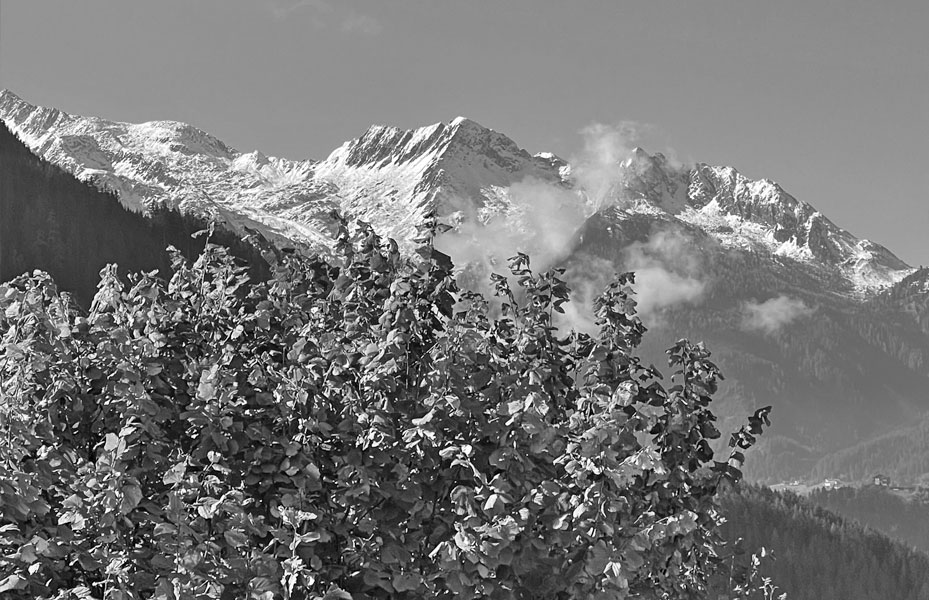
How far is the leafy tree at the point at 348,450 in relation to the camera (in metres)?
10.0

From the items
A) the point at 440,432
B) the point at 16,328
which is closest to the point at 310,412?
the point at 440,432

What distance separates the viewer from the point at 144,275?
12.4 metres

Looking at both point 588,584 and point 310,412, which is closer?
point 588,584

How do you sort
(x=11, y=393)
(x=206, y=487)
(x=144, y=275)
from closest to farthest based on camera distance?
1. (x=206, y=487)
2. (x=11, y=393)
3. (x=144, y=275)

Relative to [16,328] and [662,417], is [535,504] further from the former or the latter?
[16,328]

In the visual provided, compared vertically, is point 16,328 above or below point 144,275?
below

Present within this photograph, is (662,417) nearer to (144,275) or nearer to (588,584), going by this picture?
(588,584)

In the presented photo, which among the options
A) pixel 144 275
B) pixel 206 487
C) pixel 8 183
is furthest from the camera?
pixel 8 183

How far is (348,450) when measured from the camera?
1134 centimetres

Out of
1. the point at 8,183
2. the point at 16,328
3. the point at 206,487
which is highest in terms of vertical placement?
the point at 8,183

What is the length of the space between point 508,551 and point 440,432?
1434mm

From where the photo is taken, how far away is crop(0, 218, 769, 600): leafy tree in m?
10.0

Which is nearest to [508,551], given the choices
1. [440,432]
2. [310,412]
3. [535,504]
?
[535,504]

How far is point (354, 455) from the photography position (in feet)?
35.7
